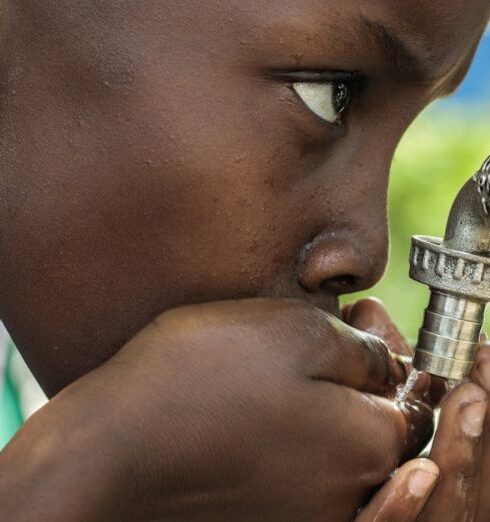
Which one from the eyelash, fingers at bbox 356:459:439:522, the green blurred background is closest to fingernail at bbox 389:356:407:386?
fingers at bbox 356:459:439:522

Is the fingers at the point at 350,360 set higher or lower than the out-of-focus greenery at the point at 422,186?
higher

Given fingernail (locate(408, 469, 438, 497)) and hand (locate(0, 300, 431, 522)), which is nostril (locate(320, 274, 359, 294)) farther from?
fingernail (locate(408, 469, 438, 497))

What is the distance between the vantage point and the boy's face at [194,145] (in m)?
0.98

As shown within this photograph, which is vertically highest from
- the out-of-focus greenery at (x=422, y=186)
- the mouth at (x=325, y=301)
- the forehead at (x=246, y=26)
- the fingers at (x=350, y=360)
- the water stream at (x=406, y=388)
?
the forehead at (x=246, y=26)

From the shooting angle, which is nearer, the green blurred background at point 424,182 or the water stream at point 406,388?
the water stream at point 406,388

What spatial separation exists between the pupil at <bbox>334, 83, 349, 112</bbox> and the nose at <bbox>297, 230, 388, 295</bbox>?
0.12 meters

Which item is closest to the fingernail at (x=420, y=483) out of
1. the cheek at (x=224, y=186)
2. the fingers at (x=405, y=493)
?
the fingers at (x=405, y=493)

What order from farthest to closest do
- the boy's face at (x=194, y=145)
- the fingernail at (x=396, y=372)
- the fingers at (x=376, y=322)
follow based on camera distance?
Answer: the fingers at (x=376, y=322) → the fingernail at (x=396, y=372) → the boy's face at (x=194, y=145)

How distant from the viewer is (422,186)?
360cm

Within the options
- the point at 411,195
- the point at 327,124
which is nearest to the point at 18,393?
the point at 327,124

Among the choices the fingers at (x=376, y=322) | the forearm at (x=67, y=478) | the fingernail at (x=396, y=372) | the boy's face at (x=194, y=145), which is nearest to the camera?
the forearm at (x=67, y=478)

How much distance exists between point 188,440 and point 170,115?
0.29m

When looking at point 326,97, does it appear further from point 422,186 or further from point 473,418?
point 422,186

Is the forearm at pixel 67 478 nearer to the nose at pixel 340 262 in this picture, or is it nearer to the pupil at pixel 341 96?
the nose at pixel 340 262
